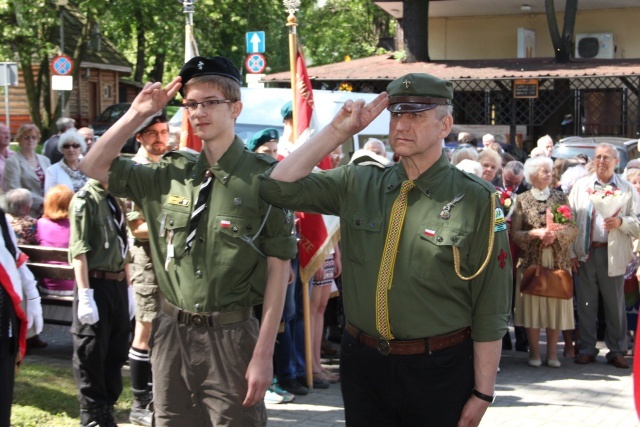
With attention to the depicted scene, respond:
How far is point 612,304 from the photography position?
377 inches

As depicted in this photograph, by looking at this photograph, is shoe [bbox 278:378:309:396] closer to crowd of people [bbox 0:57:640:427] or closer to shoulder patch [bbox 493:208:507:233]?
crowd of people [bbox 0:57:640:427]

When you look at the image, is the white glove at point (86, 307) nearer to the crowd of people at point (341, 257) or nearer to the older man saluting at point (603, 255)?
the crowd of people at point (341, 257)

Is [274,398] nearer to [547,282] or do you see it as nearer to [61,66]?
[547,282]

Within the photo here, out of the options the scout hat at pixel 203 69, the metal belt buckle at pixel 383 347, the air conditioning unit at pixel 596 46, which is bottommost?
the metal belt buckle at pixel 383 347

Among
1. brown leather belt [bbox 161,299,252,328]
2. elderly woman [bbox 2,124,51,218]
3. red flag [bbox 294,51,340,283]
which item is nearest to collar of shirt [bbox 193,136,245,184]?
brown leather belt [bbox 161,299,252,328]

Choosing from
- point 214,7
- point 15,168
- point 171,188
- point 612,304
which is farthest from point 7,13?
point 171,188

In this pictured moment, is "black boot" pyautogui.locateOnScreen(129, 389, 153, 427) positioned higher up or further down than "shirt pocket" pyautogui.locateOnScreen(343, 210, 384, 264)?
further down

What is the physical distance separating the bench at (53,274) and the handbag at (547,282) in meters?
4.28

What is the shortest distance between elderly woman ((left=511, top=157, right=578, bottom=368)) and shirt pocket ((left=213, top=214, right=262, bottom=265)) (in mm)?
5310

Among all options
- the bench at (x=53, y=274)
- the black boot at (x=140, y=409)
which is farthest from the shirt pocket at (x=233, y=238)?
the bench at (x=53, y=274)

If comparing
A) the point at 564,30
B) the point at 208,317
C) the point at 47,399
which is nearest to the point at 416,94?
the point at 208,317

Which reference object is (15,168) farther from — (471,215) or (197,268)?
(471,215)

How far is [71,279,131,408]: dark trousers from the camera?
648cm

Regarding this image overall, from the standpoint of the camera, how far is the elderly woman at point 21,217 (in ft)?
29.2
